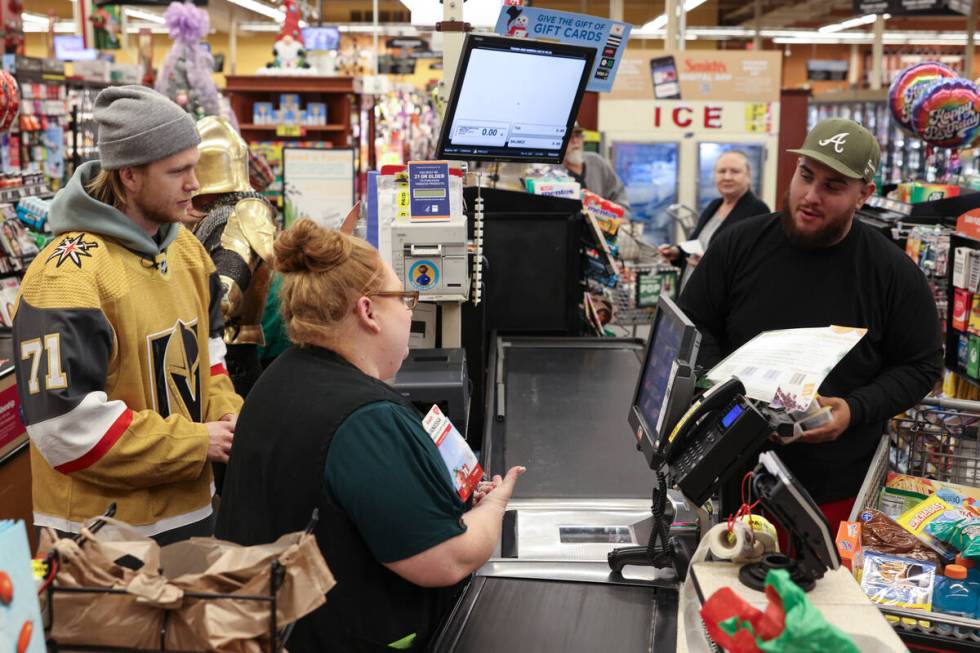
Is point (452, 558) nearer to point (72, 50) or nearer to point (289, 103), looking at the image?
point (289, 103)

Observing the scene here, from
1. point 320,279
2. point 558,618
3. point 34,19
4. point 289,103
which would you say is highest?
point 34,19

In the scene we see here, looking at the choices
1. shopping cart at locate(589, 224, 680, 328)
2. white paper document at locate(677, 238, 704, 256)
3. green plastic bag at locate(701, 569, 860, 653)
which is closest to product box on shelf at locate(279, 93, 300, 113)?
shopping cart at locate(589, 224, 680, 328)

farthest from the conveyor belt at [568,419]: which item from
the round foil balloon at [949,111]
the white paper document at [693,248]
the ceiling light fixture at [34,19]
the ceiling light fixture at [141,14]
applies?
the ceiling light fixture at [34,19]

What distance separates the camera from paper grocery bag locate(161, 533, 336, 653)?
1198 millimetres

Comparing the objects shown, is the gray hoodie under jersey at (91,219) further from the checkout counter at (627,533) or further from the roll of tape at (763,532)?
the roll of tape at (763,532)

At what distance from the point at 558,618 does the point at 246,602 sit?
804 mm

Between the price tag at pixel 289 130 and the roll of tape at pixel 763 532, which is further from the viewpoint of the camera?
the price tag at pixel 289 130

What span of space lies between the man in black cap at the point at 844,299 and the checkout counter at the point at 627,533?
0.49 meters

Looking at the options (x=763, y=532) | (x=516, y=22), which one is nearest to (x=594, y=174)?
(x=516, y=22)

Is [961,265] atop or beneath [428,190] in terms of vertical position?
beneath

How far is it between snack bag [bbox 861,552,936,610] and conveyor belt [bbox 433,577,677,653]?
1.27 feet

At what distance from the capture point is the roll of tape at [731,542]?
60.2 inches

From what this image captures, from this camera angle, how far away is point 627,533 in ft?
7.33

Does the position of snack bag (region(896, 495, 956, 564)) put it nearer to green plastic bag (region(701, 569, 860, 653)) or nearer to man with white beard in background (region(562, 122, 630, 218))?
green plastic bag (region(701, 569, 860, 653))
